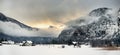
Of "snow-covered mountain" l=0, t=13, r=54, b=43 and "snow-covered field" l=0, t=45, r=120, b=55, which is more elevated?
"snow-covered mountain" l=0, t=13, r=54, b=43

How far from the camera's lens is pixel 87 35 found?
2766 millimetres

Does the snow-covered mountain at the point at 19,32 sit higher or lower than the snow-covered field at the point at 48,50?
higher

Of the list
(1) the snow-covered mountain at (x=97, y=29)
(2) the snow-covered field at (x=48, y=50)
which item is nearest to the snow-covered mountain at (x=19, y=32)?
(2) the snow-covered field at (x=48, y=50)

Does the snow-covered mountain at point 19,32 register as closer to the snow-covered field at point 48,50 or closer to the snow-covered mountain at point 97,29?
the snow-covered field at point 48,50

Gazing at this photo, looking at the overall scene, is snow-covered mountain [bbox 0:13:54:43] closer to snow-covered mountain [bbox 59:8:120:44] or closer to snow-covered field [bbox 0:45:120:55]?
snow-covered field [bbox 0:45:120:55]

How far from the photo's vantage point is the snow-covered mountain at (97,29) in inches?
108

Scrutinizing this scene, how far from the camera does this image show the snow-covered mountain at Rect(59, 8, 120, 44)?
274 centimetres

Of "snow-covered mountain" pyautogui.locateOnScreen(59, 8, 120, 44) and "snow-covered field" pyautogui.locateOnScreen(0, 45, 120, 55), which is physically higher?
"snow-covered mountain" pyautogui.locateOnScreen(59, 8, 120, 44)

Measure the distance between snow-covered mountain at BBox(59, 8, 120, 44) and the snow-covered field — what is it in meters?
0.11

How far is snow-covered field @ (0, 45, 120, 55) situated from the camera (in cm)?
271

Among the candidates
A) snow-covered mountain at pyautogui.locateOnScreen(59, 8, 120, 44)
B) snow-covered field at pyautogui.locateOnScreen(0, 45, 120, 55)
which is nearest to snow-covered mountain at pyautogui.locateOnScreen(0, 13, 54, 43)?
snow-covered field at pyautogui.locateOnScreen(0, 45, 120, 55)

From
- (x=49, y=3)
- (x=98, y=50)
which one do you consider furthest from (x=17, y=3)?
(x=98, y=50)

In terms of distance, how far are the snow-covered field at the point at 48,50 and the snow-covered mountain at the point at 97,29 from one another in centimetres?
11

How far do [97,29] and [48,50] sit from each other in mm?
516
